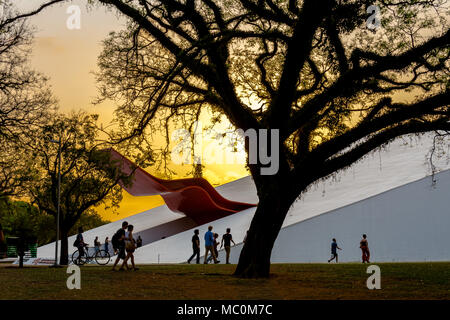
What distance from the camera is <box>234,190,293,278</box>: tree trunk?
1284 cm

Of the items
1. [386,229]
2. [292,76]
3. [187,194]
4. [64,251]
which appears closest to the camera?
[292,76]

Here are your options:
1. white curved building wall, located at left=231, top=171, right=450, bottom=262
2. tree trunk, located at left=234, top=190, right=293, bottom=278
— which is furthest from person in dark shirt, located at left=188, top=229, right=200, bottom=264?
tree trunk, located at left=234, top=190, right=293, bottom=278

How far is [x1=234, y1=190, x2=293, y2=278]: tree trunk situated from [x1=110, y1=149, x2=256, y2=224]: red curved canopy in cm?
2176

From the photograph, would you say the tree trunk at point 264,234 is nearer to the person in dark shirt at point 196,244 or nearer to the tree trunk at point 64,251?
the person in dark shirt at point 196,244

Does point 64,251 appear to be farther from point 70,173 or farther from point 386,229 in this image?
point 386,229

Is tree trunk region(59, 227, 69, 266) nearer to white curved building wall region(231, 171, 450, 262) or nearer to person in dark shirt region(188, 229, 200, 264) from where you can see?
person in dark shirt region(188, 229, 200, 264)

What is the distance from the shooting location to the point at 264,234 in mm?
12891

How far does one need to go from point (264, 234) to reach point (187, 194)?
82.2 ft

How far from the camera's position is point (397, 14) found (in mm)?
13719

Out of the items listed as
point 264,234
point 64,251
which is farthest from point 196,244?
point 264,234

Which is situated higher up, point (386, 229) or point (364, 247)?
point (386, 229)

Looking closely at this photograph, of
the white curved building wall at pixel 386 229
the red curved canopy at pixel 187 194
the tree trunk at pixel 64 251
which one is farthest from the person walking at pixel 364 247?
the red curved canopy at pixel 187 194
